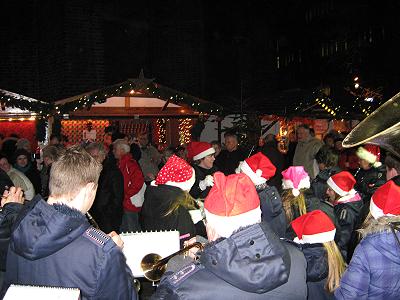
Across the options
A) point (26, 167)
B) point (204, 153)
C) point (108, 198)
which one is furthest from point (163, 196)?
point (26, 167)

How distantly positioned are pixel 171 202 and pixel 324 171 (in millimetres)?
2461

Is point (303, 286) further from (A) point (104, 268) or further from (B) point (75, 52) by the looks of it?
(B) point (75, 52)

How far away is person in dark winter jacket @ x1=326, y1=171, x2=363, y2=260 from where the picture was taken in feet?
14.1

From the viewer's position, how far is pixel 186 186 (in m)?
4.25

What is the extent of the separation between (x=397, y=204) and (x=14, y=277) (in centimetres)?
239

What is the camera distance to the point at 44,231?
213cm

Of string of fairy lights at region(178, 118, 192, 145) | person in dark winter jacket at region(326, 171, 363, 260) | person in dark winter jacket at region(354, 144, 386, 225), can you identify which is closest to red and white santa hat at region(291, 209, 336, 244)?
person in dark winter jacket at region(326, 171, 363, 260)

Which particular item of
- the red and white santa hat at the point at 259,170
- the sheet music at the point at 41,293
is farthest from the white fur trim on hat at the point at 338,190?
the sheet music at the point at 41,293

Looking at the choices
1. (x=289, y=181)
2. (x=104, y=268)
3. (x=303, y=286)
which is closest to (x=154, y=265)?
(x=104, y=268)

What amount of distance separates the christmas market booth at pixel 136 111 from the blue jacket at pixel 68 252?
7.56 metres

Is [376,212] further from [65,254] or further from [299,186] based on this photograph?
[65,254]

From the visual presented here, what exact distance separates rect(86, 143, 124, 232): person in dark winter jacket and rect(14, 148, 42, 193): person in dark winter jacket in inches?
76.4

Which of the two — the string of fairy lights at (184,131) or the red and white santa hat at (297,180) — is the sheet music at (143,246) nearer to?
the red and white santa hat at (297,180)

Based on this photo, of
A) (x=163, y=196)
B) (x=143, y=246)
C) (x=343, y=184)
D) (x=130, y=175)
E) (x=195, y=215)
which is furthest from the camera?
(x=130, y=175)
